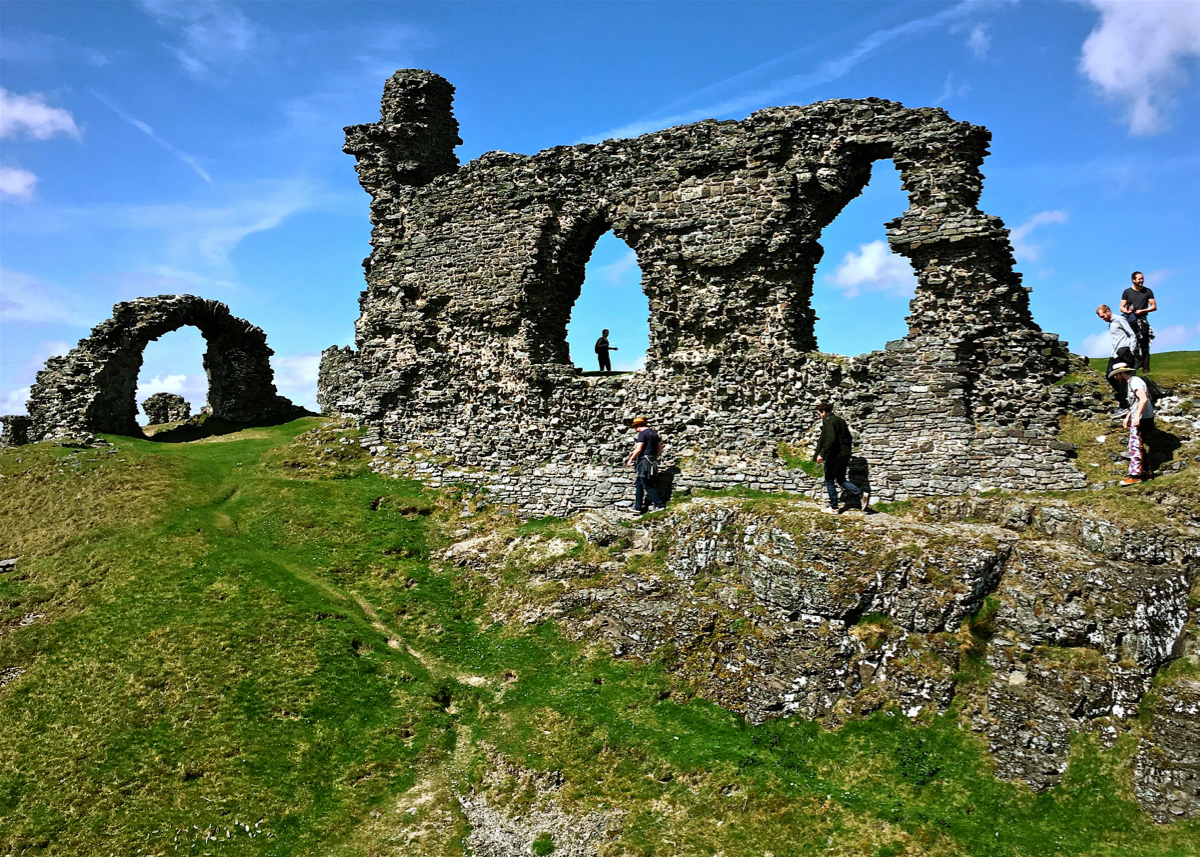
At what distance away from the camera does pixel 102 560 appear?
1870 centimetres

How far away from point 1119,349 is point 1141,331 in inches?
22.1

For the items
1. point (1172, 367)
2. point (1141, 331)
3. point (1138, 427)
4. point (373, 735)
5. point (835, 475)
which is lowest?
point (373, 735)

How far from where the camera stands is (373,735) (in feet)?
46.4

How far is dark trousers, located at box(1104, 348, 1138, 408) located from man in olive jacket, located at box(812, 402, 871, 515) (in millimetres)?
5785

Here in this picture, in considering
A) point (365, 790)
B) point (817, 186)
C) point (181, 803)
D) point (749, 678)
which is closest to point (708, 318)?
point (817, 186)

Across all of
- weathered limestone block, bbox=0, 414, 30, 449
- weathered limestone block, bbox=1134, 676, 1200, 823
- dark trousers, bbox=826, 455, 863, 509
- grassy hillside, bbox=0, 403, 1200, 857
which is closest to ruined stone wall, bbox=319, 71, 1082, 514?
dark trousers, bbox=826, 455, 863, 509

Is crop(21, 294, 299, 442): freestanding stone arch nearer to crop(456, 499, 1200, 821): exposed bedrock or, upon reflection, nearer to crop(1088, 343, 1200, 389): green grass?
crop(456, 499, 1200, 821): exposed bedrock

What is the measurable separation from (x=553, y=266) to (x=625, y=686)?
13361 mm

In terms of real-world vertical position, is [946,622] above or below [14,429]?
below

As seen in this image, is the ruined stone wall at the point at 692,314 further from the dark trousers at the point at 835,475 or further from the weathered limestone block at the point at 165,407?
the weathered limestone block at the point at 165,407

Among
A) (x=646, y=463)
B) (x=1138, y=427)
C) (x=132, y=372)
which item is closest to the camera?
(x=1138, y=427)

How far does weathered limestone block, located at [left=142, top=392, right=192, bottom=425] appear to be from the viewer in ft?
134

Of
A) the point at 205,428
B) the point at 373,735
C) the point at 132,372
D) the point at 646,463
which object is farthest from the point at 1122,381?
the point at 132,372

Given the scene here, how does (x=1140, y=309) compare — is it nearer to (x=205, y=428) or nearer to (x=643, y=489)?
(x=643, y=489)
